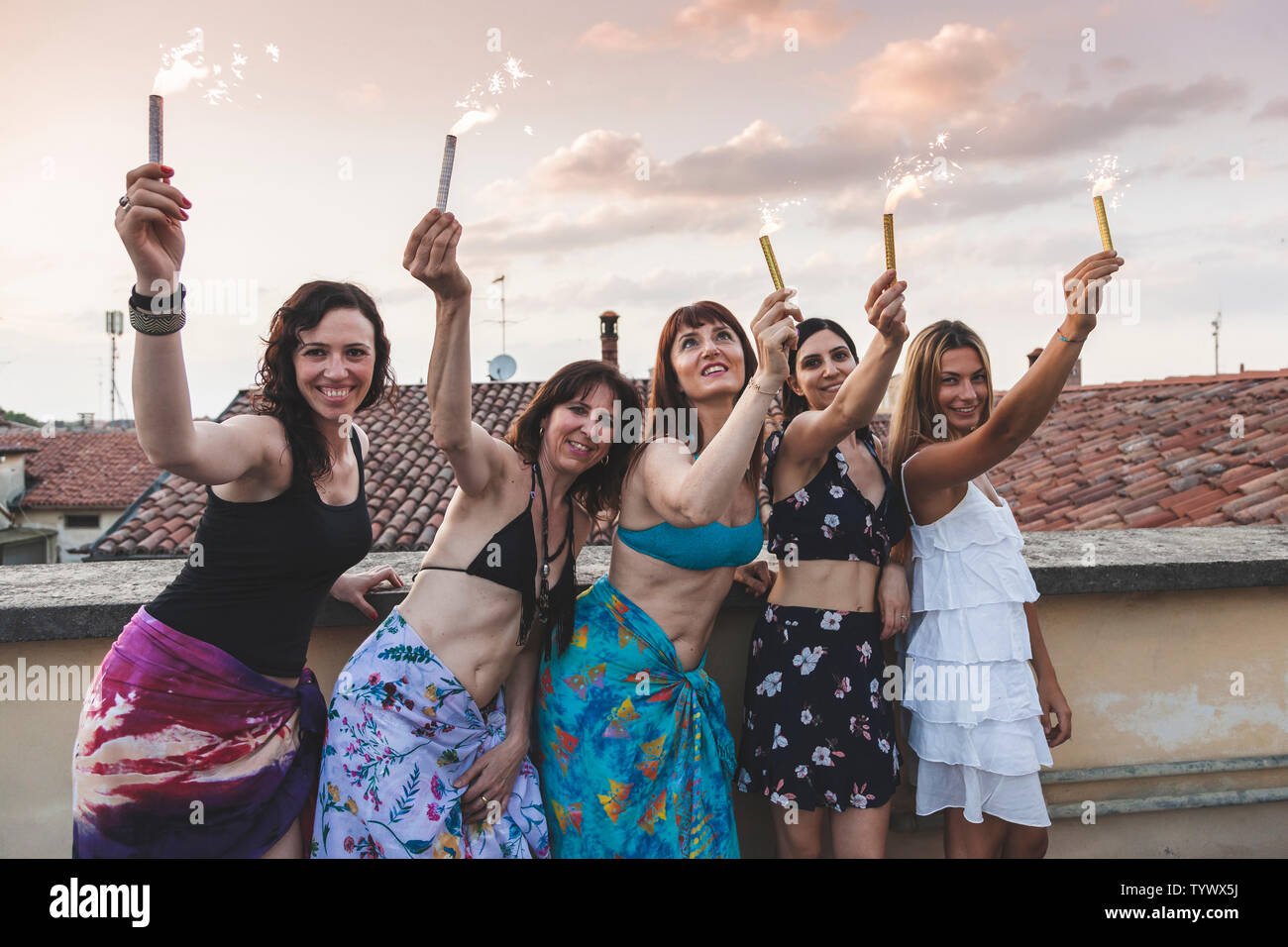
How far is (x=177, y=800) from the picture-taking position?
1890mm

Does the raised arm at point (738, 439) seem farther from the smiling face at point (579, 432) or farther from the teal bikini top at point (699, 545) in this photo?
the smiling face at point (579, 432)

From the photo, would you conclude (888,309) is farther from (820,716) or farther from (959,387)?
(820,716)

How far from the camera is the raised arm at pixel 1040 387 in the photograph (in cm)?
217

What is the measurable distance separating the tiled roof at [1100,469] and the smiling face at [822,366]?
2.04 ft

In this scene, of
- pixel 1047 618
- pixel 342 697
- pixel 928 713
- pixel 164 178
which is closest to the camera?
pixel 164 178

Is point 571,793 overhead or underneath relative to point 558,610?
underneath

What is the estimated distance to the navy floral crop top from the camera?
2.39 m

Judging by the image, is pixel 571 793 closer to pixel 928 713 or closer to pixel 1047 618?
pixel 928 713

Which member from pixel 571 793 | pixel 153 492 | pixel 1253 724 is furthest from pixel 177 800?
pixel 153 492

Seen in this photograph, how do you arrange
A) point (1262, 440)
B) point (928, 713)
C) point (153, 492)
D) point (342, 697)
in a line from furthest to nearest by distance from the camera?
point (153, 492)
point (1262, 440)
point (928, 713)
point (342, 697)

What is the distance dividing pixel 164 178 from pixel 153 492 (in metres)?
15.4

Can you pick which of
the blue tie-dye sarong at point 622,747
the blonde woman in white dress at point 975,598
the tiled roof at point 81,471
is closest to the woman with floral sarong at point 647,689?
the blue tie-dye sarong at point 622,747

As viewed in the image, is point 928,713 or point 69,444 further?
point 69,444
